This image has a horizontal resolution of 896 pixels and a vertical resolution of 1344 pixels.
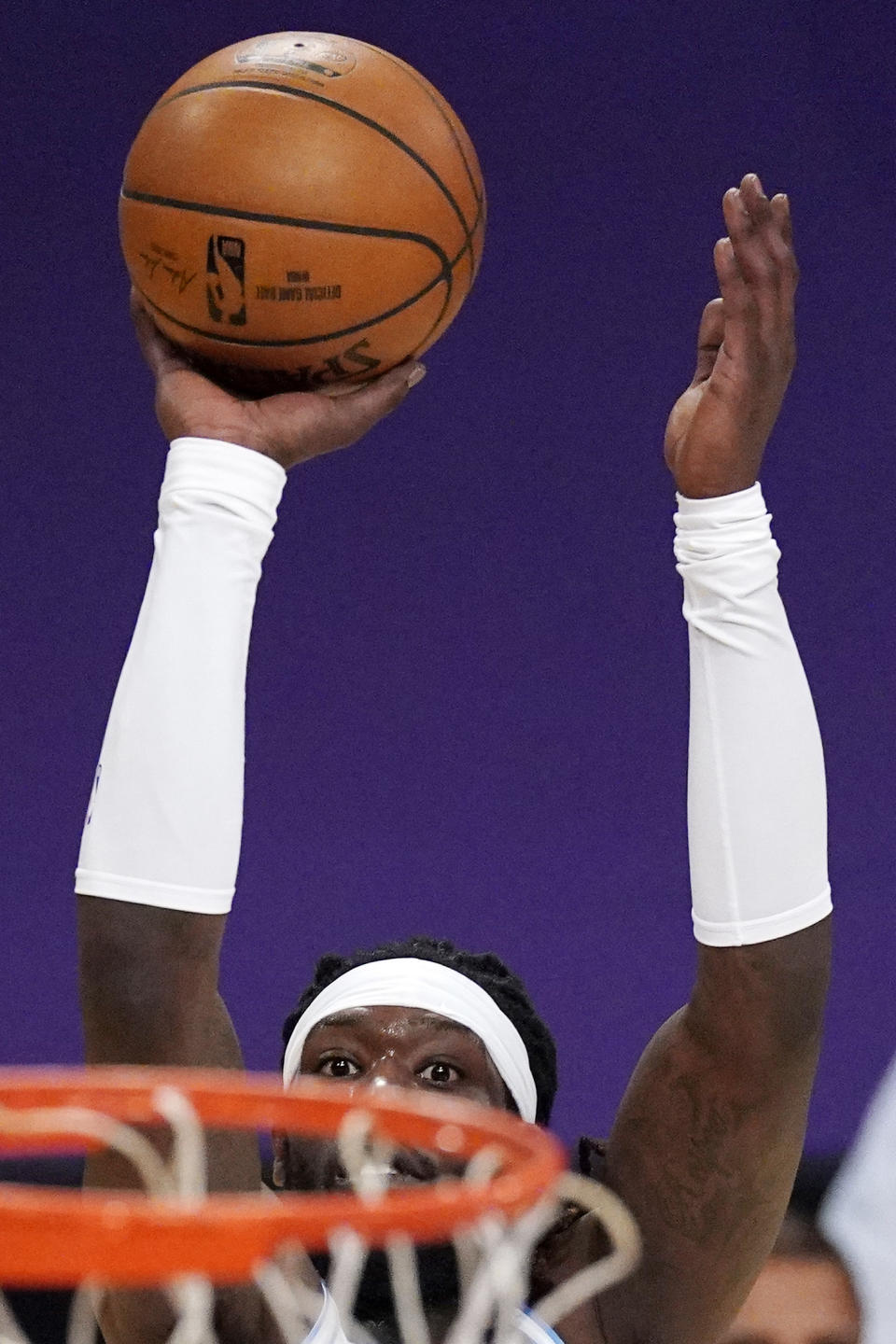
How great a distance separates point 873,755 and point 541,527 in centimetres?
50

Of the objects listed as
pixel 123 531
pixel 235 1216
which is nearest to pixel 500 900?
pixel 123 531

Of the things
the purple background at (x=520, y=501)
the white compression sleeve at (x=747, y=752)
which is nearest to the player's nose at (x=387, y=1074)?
the white compression sleeve at (x=747, y=752)

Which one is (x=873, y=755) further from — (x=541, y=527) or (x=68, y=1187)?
(x=68, y=1187)

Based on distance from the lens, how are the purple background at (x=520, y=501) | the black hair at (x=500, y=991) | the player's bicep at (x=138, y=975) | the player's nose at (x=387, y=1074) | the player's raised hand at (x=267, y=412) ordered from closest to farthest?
the player's bicep at (x=138, y=975) → the player's raised hand at (x=267, y=412) → the player's nose at (x=387, y=1074) → the black hair at (x=500, y=991) → the purple background at (x=520, y=501)

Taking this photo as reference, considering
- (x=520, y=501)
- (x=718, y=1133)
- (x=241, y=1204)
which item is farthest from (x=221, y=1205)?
(x=520, y=501)

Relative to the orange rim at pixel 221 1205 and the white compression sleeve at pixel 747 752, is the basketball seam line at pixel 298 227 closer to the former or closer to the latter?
the white compression sleeve at pixel 747 752

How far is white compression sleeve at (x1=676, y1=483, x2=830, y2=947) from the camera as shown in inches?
50.9

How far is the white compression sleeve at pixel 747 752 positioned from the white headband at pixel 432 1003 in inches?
13.3

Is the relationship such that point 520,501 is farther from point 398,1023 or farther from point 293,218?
point 293,218

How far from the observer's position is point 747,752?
4.28 feet

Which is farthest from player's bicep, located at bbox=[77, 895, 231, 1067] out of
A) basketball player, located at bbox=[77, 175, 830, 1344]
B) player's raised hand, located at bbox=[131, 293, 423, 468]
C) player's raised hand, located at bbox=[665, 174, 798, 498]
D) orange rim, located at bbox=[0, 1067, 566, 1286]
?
player's raised hand, located at bbox=[665, 174, 798, 498]

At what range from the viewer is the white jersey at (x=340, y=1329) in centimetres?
134

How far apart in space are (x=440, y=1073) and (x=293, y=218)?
2.16 feet

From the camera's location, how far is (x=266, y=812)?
2.46 m
